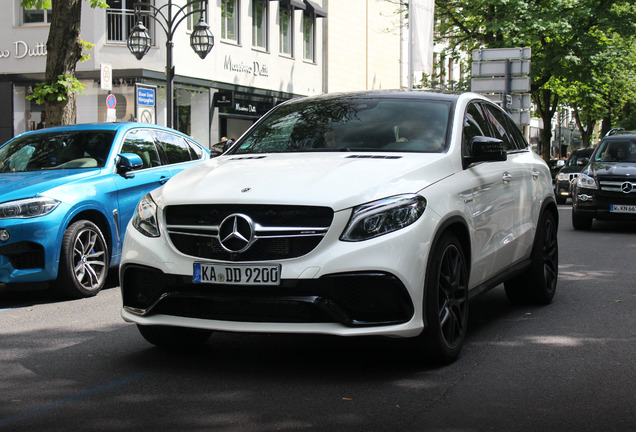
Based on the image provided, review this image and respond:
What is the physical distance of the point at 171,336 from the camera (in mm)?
5703

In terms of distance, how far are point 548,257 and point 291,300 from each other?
3.74 metres

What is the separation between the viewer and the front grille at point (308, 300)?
4.74m

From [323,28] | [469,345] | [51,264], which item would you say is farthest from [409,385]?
[323,28]

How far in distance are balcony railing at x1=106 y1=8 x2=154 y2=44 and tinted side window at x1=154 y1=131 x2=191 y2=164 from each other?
63.6ft

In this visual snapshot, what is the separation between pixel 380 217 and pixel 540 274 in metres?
3.12

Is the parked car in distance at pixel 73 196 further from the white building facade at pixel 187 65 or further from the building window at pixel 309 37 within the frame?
the building window at pixel 309 37

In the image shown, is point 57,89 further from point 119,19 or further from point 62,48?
point 119,19

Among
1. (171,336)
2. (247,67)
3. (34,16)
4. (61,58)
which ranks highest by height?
(34,16)

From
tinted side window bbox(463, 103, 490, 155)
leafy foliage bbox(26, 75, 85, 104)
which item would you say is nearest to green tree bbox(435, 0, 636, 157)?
leafy foliage bbox(26, 75, 85, 104)

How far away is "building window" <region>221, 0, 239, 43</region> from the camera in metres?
32.9

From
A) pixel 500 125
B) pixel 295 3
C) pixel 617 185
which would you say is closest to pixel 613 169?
pixel 617 185

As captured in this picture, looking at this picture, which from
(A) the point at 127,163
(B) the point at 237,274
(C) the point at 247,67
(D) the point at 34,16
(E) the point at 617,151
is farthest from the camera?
(C) the point at 247,67

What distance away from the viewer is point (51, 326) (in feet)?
22.5

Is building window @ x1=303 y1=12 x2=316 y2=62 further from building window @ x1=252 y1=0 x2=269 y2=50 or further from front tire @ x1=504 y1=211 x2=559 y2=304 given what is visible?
front tire @ x1=504 y1=211 x2=559 y2=304
